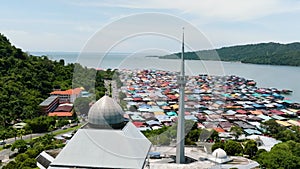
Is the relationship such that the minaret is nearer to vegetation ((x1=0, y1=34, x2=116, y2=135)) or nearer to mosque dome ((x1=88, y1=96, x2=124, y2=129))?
mosque dome ((x1=88, y1=96, x2=124, y2=129))

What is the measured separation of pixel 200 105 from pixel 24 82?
63.9ft

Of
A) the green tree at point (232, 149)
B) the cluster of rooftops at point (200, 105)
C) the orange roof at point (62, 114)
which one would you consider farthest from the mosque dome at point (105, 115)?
the orange roof at point (62, 114)

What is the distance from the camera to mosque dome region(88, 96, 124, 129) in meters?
11.3

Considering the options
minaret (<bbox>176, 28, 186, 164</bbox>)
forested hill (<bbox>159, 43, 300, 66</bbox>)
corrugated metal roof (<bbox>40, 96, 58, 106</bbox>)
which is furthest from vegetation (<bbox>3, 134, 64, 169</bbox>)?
forested hill (<bbox>159, 43, 300, 66</bbox>)

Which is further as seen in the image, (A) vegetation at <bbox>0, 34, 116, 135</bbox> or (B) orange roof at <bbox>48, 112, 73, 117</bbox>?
(B) orange roof at <bbox>48, 112, 73, 117</bbox>

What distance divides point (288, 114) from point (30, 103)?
1134 inches

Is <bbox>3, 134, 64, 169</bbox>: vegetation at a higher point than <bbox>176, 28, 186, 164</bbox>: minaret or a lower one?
lower

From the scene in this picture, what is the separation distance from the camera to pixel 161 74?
25.1 metres

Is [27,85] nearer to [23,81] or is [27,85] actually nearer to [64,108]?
[23,81]

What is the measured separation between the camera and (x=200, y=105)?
2567cm

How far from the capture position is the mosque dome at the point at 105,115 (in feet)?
37.1

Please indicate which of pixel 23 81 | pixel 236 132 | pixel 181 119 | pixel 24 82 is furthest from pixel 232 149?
pixel 23 81

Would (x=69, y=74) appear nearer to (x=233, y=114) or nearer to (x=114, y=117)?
(x=233, y=114)

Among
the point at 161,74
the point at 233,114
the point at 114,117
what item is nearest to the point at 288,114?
the point at 233,114
